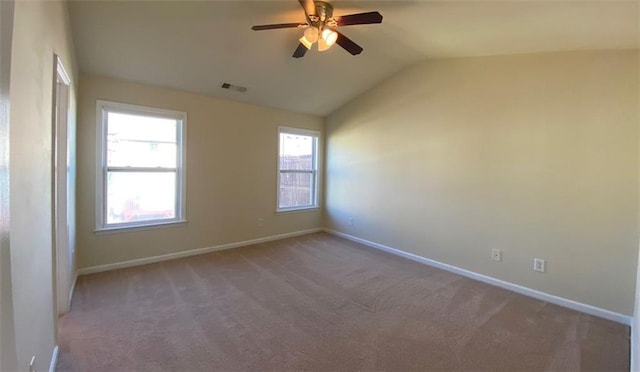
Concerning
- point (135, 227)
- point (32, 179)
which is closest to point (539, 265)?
point (32, 179)

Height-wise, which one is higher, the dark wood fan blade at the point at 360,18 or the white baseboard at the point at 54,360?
the dark wood fan blade at the point at 360,18

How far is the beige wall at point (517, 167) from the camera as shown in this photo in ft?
8.80

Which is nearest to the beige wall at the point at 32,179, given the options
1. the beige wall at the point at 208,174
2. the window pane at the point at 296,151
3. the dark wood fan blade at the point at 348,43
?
the beige wall at the point at 208,174

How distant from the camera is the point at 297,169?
17.9 ft

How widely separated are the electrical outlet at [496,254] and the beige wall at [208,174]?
10.1 ft

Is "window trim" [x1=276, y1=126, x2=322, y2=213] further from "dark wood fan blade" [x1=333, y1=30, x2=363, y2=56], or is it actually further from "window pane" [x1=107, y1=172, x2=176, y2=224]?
"dark wood fan blade" [x1=333, y1=30, x2=363, y2=56]

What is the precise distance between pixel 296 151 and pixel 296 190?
0.70 m

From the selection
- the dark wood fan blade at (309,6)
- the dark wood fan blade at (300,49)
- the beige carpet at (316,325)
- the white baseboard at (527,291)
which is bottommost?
the beige carpet at (316,325)

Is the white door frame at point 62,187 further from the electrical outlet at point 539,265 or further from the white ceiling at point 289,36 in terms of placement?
the electrical outlet at point 539,265

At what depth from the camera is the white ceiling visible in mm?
2350

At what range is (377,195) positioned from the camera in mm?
4715

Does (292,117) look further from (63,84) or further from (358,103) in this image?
(63,84)

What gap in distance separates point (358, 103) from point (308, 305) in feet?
11.0

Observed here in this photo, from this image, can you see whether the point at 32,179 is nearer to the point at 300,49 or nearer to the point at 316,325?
the point at 316,325
